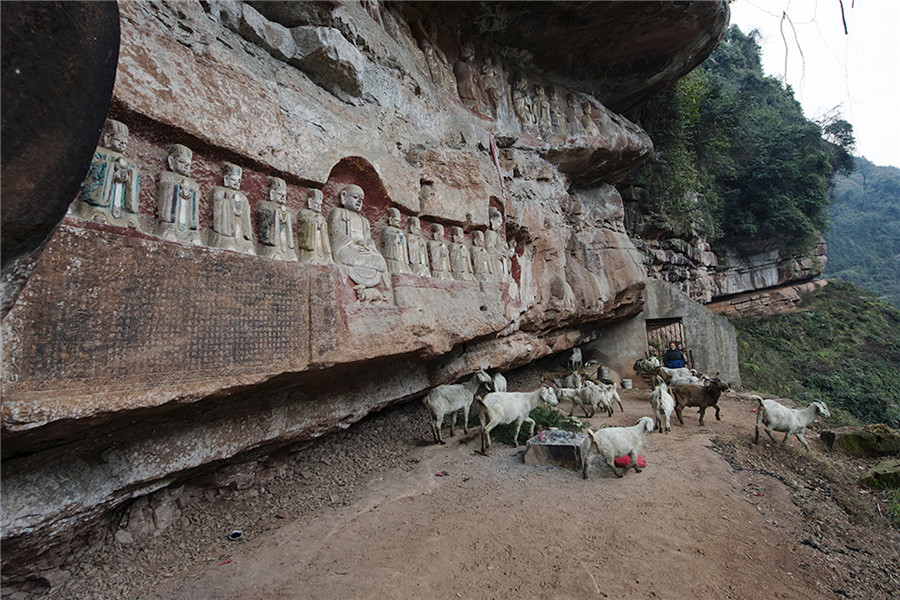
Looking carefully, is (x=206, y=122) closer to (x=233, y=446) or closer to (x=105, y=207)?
(x=105, y=207)

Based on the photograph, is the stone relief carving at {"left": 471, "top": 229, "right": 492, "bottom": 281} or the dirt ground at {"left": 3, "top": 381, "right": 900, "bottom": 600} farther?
the stone relief carving at {"left": 471, "top": 229, "right": 492, "bottom": 281}

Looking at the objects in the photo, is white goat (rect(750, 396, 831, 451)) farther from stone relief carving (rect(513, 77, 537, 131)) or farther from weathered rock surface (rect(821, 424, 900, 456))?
stone relief carving (rect(513, 77, 537, 131))

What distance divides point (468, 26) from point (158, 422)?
9831 mm

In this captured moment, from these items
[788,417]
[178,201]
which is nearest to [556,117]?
[788,417]

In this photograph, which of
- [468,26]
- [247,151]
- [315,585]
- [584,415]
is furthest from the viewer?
[468,26]

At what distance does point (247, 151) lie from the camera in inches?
176

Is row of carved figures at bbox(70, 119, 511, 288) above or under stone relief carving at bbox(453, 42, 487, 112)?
under

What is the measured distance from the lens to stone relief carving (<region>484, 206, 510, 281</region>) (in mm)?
8000

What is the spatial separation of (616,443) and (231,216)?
4.97 meters

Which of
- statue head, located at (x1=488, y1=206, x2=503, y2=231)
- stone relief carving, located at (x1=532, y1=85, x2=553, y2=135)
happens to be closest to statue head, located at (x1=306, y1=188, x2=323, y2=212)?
statue head, located at (x1=488, y1=206, x2=503, y2=231)

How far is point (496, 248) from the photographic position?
822 centimetres

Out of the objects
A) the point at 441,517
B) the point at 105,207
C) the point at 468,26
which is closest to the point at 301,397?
the point at 441,517

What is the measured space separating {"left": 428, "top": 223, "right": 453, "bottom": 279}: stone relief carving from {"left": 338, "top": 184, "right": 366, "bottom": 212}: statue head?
59.9 inches

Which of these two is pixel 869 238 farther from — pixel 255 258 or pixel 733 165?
pixel 255 258
